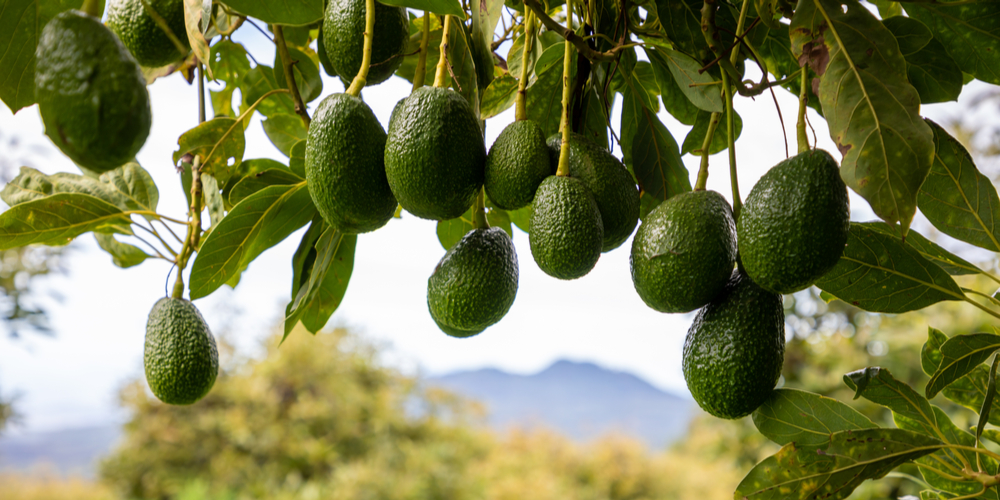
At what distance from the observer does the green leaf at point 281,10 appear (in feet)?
1.39

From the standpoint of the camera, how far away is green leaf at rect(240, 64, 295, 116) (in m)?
0.86

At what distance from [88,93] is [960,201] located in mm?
682

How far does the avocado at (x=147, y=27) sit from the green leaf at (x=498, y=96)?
0.29 metres

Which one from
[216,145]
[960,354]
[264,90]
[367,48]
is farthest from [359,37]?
[960,354]

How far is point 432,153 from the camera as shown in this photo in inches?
18.3

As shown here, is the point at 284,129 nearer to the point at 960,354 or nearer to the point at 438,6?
the point at 438,6

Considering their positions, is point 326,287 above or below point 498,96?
below

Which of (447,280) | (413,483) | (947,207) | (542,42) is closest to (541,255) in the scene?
(447,280)

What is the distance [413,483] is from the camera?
194 inches

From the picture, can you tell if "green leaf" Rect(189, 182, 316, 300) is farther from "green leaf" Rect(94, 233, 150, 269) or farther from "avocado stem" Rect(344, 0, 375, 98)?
"green leaf" Rect(94, 233, 150, 269)

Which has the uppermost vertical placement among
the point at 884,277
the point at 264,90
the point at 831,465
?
the point at 264,90

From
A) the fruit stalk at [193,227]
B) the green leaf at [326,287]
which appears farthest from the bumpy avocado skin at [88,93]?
the fruit stalk at [193,227]

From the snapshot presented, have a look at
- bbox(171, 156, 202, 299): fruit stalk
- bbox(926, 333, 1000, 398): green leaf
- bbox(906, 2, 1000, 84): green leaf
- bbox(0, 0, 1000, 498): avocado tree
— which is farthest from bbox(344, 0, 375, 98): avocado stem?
bbox(926, 333, 1000, 398): green leaf

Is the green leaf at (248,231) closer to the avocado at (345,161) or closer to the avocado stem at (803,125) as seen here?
the avocado at (345,161)
